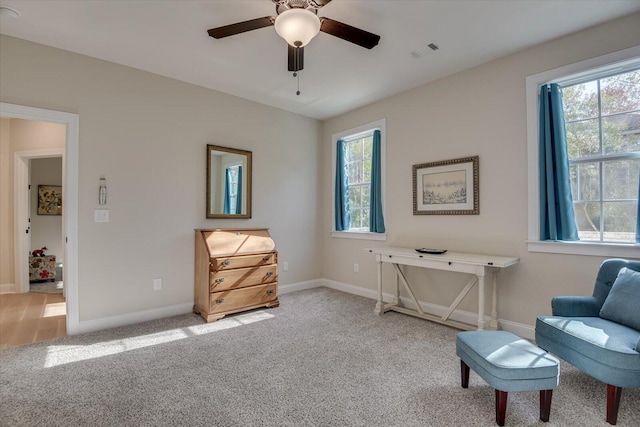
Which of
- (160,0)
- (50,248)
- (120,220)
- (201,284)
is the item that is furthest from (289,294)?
(50,248)

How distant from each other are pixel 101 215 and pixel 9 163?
2.81m

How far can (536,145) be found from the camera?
2.80 meters

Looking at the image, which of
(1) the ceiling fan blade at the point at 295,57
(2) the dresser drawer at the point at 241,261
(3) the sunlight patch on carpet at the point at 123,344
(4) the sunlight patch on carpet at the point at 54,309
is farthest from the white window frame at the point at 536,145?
(4) the sunlight patch on carpet at the point at 54,309

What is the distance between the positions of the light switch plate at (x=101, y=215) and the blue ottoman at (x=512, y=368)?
3.40 m

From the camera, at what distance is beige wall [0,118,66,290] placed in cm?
441

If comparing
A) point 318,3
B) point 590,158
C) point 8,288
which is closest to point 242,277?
point 318,3

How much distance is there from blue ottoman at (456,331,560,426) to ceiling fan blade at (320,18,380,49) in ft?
6.81

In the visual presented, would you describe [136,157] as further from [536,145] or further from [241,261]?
[536,145]

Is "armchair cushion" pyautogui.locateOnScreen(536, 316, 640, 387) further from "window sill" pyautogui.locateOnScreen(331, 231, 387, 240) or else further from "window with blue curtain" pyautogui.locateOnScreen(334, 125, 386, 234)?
"window with blue curtain" pyautogui.locateOnScreen(334, 125, 386, 234)

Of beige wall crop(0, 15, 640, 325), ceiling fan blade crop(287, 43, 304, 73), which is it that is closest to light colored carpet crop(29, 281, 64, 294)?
beige wall crop(0, 15, 640, 325)

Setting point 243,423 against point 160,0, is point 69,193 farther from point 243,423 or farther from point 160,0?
point 243,423

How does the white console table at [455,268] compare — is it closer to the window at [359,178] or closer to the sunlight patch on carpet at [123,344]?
the window at [359,178]

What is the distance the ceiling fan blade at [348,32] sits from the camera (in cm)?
198

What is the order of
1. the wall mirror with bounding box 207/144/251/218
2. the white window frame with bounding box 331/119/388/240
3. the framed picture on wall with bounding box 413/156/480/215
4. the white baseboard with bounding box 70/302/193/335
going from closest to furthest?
the white baseboard with bounding box 70/302/193/335
the framed picture on wall with bounding box 413/156/480/215
the wall mirror with bounding box 207/144/251/218
the white window frame with bounding box 331/119/388/240
